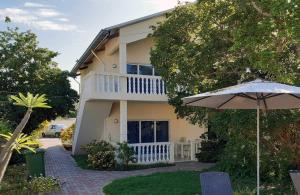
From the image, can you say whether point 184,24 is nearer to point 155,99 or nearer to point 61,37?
point 61,37

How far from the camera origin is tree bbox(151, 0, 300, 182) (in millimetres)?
9773

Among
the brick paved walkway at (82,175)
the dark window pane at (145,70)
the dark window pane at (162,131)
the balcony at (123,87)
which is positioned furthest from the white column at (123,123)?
the dark window pane at (162,131)

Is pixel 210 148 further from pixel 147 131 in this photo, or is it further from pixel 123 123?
pixel 123 123

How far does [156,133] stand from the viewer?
22.0 metres

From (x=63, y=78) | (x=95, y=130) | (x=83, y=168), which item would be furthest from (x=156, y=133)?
(x=63, y=78)

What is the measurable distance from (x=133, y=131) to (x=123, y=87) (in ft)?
13.2

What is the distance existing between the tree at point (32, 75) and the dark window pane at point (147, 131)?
221 inches

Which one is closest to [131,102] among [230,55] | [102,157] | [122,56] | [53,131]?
[122,56]

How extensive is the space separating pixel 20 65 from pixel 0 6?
16944mm

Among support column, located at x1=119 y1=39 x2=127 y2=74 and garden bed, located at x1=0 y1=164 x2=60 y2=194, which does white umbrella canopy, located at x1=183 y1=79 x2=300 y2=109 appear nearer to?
garden bed, located at x1=0 y1=164 x2=60 y2=194

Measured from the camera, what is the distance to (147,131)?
21828 millimetres

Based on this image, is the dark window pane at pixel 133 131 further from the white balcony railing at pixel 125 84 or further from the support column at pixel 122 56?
the support column at pixel 122 56

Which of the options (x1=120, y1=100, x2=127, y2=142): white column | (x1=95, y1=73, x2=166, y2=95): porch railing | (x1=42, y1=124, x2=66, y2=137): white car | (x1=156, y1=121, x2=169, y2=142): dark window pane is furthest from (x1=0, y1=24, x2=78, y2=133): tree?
(x1=42, y1=124, x2=66, y2=137): white car

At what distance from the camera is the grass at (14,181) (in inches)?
432
